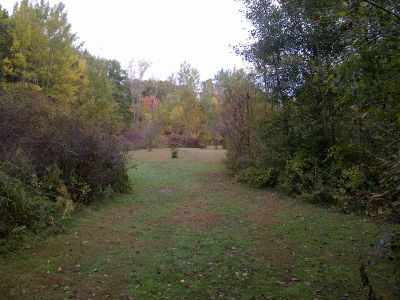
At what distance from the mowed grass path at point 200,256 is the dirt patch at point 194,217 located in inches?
0.9

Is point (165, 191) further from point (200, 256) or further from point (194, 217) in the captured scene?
point (200, 256)

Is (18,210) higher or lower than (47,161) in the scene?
lower

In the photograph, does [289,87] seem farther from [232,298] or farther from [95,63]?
[95,63]

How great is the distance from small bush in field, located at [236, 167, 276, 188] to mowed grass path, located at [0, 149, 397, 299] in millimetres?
2315

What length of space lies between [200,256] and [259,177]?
6.57 metres

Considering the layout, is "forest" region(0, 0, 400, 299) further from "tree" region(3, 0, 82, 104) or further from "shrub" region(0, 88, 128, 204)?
"tree" region(3, 0, 82, 104)

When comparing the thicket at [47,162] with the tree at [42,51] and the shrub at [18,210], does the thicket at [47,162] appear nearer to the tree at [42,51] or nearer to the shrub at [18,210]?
the shrub at [18,210]

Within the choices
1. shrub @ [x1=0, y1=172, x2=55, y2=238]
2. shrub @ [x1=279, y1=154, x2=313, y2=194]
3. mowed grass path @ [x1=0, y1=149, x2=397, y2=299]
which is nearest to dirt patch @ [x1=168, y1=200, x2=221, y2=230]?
mowed grass path @ [x1=0, y1=149, x2=397, y2=299]

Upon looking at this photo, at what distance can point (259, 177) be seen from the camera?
11484 mm

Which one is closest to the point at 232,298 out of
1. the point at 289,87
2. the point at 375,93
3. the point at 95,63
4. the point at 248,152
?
the point at 375,93

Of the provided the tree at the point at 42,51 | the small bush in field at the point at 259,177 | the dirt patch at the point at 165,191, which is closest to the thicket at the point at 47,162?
the dirt patch at the point at 165,191

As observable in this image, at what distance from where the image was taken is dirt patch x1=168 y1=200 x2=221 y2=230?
7262mm

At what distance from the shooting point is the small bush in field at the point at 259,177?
37.3 ft

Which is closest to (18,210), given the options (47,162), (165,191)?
(47,162)
